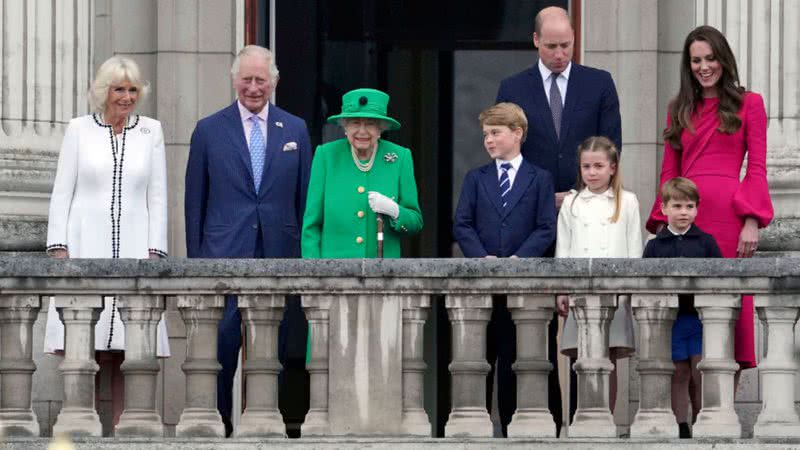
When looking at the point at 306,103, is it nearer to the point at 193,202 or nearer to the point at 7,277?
the point at 193,202

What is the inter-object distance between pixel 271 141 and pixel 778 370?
2.83 m

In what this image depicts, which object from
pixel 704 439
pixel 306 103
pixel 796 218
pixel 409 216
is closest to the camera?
pixel 704 439

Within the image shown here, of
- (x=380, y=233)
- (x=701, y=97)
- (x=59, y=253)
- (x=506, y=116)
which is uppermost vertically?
(x=701, y=97)

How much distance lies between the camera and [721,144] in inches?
521

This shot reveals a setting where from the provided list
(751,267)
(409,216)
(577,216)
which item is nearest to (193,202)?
(409,216)

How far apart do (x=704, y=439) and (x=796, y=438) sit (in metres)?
0.44

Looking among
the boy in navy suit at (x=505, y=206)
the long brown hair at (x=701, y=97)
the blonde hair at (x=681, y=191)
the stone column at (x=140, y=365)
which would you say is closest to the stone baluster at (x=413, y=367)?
the boy in navy suit at (x=505, y=206)

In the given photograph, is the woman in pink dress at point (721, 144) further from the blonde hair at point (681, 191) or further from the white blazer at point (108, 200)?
the white blazer at point (108, 200)

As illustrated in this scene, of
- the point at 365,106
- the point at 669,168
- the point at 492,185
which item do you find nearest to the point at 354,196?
the point at 365,106

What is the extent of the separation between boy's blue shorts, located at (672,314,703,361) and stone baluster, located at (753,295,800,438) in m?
0.32

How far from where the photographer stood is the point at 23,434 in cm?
1268

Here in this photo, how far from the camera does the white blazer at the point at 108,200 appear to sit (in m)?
13.3

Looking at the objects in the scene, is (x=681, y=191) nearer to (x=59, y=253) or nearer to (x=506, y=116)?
(x=506, y=116)

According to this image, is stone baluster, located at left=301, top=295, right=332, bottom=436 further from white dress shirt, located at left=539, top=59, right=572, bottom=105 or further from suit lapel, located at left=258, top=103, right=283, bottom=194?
white dress shirt, located at left=539, top=59, right=572, bottom=105
